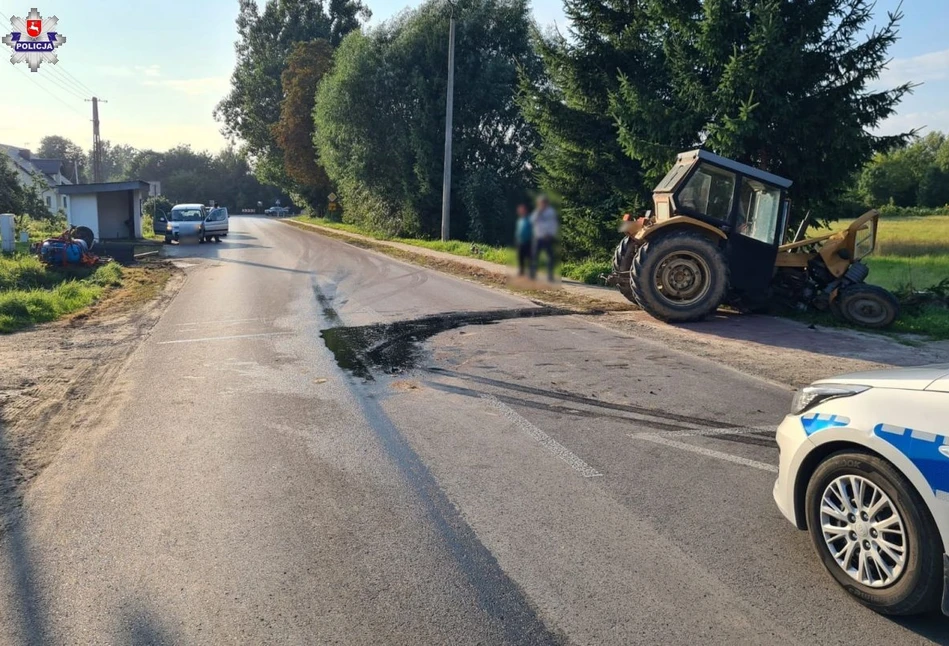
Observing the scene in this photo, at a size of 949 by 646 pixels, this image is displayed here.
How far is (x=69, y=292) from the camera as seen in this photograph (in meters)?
16.8

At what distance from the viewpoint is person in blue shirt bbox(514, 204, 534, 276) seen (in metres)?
3.41

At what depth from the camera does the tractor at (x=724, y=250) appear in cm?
1203

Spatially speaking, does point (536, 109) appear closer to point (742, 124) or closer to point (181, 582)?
point (742, 124)

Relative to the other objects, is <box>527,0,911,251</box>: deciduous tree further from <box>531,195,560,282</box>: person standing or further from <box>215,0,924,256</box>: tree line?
<box>531,195,560,282</box>: person standing

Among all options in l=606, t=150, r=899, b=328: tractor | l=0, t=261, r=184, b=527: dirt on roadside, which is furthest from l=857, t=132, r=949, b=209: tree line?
l=0, t=261, r=184, b=527: dirt on roadside

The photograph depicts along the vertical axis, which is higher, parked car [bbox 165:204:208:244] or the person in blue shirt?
the person in blue shirt

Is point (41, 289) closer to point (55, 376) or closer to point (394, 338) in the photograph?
point (55, 376)

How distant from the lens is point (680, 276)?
1241 cm

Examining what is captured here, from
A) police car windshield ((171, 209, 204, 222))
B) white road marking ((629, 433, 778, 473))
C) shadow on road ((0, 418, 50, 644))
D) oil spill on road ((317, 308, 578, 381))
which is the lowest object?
shadow on road ((0, 418, 50, 644))

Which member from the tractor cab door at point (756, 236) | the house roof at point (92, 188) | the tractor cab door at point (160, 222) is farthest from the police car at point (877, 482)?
the tractor cab door at point (160, 222)

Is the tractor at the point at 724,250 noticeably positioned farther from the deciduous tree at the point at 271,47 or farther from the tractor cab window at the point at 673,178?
the deciduous tree at the point at 271,47

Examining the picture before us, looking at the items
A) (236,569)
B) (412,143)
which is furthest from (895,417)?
(412,143)

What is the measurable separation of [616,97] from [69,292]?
44.1 ft

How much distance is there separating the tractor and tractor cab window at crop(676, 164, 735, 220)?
0.02 m
